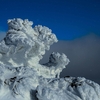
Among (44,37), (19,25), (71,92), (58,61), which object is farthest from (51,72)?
(71,92)

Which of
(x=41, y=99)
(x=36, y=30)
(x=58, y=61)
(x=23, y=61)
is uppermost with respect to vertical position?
(x=36, y=30)

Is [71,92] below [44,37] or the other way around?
below

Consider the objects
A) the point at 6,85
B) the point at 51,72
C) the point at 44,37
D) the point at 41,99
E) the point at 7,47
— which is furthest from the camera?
the point at 51,72

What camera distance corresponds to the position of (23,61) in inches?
249

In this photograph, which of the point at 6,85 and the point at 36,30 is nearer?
the point at 6,85

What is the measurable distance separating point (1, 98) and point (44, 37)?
3834 mm

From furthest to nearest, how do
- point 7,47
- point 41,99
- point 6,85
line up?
1. point 7,47
2. point 6,85
3. point 41,99

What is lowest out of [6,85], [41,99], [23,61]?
[41,99]

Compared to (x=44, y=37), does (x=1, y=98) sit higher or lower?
lower

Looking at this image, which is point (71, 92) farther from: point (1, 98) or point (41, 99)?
point (1, 98)

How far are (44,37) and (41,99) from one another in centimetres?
386

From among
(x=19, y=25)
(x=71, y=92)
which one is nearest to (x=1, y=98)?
(x=71, y=92)

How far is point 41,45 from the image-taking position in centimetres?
632

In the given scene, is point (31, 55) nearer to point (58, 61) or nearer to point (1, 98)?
point (58, 61)
